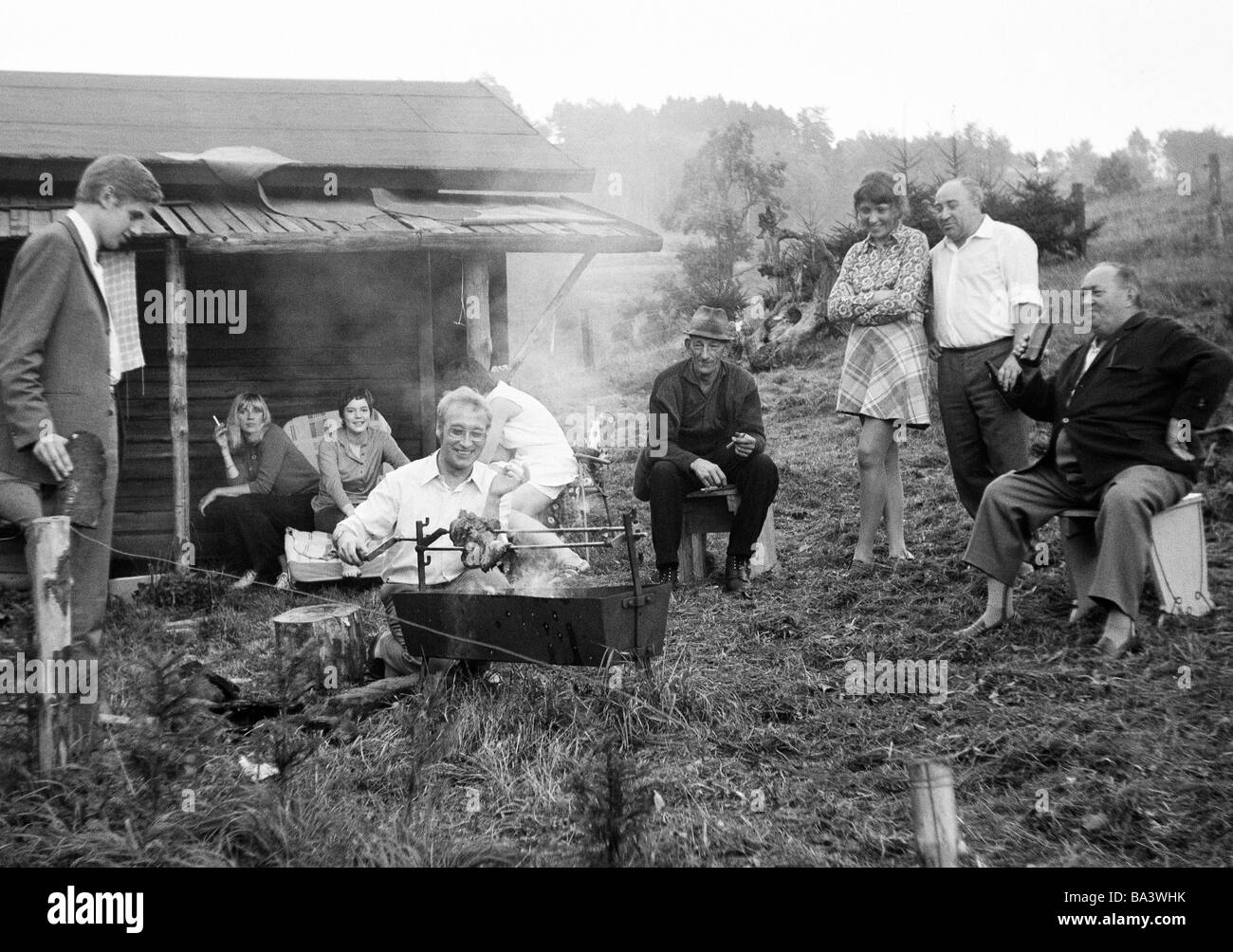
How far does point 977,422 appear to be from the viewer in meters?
6.50

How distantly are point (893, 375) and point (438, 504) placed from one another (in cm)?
299

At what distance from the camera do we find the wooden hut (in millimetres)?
8492

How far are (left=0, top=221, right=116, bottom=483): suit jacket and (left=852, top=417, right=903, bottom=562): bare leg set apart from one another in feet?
14.0

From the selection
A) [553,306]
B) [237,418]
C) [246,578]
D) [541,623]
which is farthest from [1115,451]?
[237,418]

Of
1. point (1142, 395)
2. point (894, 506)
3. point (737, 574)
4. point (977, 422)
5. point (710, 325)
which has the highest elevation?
point (710, 325)

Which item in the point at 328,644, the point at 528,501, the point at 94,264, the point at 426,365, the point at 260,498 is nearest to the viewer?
the point at 94,264

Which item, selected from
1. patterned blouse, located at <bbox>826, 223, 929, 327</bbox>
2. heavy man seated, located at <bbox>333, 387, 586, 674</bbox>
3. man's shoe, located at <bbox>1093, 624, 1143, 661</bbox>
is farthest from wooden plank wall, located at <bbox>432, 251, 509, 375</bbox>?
man's shoe, located at <bbox>1093, 624, 1143, 661</bbox>

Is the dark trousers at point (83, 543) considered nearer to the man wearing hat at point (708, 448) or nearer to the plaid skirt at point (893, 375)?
the man wearing hat at point (708, 448)

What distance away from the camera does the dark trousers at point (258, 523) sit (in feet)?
25.8

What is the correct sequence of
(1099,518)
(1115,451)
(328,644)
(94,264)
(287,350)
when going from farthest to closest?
1. (287,350)
2. (328,644)
3. (1115,451)
4. (1099,518)
5. (94,264)

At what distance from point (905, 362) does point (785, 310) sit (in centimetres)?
1126

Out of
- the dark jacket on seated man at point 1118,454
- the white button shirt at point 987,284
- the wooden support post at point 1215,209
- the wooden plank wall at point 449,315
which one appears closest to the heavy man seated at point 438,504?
the dark jacket on seated man at point 1118,454

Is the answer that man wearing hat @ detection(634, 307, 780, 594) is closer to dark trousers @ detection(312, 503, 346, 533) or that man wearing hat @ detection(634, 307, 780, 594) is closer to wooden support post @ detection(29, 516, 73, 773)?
dark trousers @ detection(312, 503, 346, 533)

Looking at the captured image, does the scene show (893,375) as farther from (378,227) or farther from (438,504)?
(378,227)
